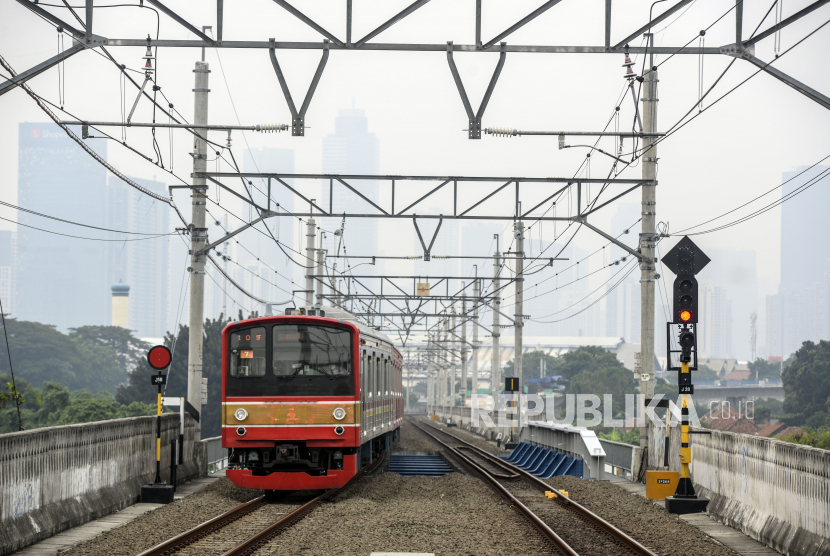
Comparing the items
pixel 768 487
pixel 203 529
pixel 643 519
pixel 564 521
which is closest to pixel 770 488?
pixel 768 487

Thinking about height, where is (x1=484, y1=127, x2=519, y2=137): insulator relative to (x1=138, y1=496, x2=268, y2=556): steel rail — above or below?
above

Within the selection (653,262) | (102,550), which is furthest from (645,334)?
(102,550)

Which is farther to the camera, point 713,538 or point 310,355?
point 310,355

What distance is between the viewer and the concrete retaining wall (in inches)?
409

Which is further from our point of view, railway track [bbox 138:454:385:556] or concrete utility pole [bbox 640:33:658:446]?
concrete utility pole [bbox 640:33:658:446]

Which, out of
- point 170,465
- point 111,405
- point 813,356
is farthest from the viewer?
point 813,356

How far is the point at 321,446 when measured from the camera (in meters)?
14.6

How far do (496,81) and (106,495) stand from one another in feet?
26.8

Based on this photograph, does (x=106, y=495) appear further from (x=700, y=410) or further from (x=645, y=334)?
(x=700, y=410)

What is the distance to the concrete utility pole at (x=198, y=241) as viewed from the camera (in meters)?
19.0

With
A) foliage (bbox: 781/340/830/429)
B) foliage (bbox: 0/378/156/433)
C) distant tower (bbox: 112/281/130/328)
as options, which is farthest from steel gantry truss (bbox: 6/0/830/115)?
distant tower (bbox: 112/281/130/328)

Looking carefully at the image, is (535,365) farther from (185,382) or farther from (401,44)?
(401,44)

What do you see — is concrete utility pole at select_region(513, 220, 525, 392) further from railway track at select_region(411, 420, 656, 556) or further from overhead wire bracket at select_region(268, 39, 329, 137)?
overhead wire bracket at select_region(268, 39, 329, 137)

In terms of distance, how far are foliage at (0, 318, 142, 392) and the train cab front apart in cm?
10342
